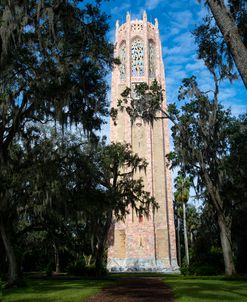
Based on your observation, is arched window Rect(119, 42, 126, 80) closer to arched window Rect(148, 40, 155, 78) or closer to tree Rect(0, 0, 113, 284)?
arched window Rect(148, 40, 155, 78)

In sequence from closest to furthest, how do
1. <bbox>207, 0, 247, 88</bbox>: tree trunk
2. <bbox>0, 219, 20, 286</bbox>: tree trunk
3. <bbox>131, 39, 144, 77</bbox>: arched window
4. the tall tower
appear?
<bbox>207, 0, 247, 88</bbox>: tree trunk, <bbox>0, 219, 20, 286</bbox>: tree trunk, the tall tower, <bbox>131, 39, 144, 77</bbox>: arched window

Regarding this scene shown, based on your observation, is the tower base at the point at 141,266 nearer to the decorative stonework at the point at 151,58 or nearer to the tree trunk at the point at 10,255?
the tree trunk at the point at 10,255

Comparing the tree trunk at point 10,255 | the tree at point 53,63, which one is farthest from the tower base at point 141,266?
the tree at point 53,63

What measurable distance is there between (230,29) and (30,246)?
108 feet

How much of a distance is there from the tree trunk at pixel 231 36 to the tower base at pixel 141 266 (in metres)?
32.7

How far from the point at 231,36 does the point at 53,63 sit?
6398 mm

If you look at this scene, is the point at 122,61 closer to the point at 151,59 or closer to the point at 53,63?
the point at 151,59

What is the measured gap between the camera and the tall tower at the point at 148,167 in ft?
123

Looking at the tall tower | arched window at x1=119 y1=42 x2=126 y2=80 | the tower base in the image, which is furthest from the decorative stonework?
the tower base

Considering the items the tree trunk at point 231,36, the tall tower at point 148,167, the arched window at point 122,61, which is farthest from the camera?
the arched window at point 122,61

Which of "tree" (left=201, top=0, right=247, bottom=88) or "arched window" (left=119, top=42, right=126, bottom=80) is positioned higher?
"arched window" (left=119, top=42, right=126, bottom=80)

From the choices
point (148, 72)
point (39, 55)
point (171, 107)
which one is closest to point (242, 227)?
point (171, 107)

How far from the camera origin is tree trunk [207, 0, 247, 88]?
6352 millimetres

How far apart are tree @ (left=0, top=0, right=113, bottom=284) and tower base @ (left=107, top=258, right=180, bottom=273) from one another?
87.4ft
